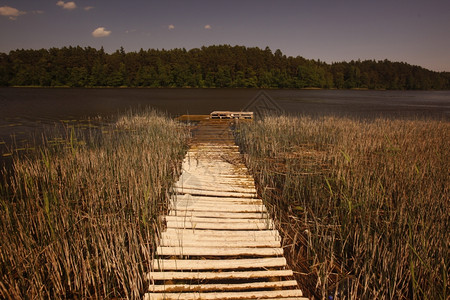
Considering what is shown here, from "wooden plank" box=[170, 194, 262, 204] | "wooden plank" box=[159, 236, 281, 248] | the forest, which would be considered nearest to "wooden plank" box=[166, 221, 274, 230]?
"wooden plank" box=[159, 236, 281, 248]

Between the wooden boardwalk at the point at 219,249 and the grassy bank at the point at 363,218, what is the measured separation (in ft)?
1.07

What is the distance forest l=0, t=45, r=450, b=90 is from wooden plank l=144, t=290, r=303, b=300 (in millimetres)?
80163

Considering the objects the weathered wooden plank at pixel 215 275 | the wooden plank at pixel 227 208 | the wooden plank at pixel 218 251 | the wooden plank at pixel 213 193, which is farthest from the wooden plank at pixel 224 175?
the weathered wooden plank at pixel 215 275

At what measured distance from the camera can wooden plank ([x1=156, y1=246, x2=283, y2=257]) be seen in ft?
8.82

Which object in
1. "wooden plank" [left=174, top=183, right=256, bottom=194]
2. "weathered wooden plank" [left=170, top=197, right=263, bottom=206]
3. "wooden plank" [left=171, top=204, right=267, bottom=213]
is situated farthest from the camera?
"wooden plank" [left=174, top=183, right=256, bottom=194]

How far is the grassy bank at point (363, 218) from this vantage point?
2.52 meters

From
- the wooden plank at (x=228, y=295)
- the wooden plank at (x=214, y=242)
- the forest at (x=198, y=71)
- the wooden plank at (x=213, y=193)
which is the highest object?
the forest at (x=198, y=71)

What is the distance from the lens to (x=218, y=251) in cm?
275

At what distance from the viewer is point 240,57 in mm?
88812

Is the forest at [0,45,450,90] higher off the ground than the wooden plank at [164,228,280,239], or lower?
higher

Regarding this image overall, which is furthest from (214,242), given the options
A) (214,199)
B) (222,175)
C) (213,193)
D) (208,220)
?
(222,175)

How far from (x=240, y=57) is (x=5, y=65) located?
70.8m

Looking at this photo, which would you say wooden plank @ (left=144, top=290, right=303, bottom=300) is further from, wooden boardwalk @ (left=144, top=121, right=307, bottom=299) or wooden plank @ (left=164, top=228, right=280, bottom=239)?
wooden plank @ (left=164, top=228, right=280, bottom=239)

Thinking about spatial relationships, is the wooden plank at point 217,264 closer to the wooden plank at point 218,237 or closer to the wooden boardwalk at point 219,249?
the wooden boardwalk at point 219,249
